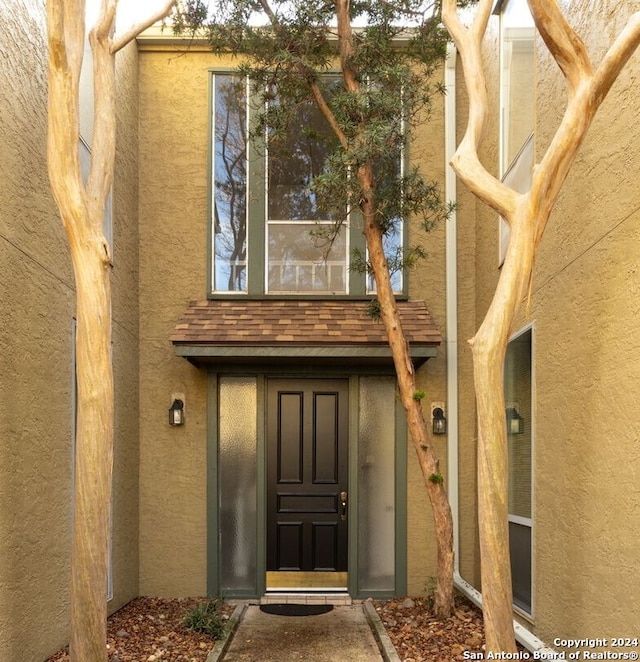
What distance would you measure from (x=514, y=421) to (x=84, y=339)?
4.05m

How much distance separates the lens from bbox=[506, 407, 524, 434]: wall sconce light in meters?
6.34

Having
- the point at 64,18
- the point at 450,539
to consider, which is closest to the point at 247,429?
the point at 450,539

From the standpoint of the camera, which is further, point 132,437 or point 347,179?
point 132,437

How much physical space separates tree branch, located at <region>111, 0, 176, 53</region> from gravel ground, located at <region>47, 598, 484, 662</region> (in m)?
4.60

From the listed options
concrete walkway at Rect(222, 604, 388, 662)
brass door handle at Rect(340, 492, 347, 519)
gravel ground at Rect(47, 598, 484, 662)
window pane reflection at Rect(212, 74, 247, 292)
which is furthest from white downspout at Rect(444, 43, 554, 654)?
window pane reflection at Rect(212, 74, 247, 292)

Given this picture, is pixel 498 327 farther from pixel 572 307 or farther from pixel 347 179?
pixel 347 179

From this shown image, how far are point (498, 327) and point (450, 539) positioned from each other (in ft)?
9.84

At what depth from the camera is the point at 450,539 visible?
627 cm

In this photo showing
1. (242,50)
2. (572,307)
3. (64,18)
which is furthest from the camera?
(242,50)

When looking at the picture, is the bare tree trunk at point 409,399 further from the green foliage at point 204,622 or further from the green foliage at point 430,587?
the green foliage at point 204,622

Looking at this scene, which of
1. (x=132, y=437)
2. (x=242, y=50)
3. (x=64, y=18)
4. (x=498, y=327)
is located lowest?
(x=132, y=437)

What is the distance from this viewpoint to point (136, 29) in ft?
17.0

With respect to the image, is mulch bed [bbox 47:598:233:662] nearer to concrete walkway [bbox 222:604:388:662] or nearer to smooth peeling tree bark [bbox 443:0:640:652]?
concrete walkway [bbox 222:604:388:662]

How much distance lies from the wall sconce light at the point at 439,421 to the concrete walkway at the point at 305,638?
82.4 inches
